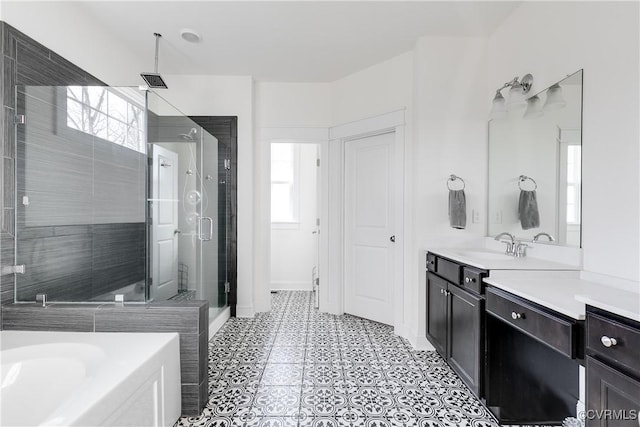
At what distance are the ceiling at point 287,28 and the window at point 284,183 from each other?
4.97 ft

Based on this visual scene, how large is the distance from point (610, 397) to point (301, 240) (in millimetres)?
3807

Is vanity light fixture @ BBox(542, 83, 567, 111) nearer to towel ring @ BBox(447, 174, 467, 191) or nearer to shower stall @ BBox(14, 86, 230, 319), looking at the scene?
towel ring @ BBox(447, 174, 467, 191)

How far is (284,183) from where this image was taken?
4.62 m

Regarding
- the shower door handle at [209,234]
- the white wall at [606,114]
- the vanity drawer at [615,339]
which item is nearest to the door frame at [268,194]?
the shower door handle at [209,234]

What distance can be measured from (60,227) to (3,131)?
0.61 m

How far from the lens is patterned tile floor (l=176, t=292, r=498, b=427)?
174 centimetres

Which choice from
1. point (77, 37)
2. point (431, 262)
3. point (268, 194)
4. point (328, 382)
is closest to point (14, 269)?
point (77, 37)

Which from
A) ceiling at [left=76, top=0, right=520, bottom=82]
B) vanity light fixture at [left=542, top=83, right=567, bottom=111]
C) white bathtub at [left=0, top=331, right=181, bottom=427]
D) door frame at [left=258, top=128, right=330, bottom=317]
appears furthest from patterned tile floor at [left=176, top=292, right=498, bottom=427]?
ceiling at [left=76, top=0, right=520, bottom=82]

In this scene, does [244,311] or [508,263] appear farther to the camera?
[244,311]

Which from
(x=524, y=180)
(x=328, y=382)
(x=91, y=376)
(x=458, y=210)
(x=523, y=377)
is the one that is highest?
(x=524, y=180)

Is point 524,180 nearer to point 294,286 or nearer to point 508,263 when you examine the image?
point 508,263

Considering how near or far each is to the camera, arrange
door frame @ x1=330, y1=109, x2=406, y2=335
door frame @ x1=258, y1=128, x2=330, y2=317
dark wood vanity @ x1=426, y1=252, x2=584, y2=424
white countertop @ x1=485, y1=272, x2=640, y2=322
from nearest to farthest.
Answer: white countertop @ x1=485, y1=272, x2=640, y2=322, dark wood vanity @ x1=426, y1=252, x2=584, y2=424, door frame @ x1=330, y1=109, x2=406, y2=335, door frame @ x1=258, y1=128, x2=330, y2=317

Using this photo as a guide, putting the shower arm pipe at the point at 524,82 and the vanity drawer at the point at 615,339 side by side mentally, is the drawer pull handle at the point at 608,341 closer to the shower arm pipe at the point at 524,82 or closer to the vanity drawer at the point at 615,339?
the vanity drawer at the point at 615,339

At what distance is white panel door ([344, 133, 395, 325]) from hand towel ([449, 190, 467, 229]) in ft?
2.26
